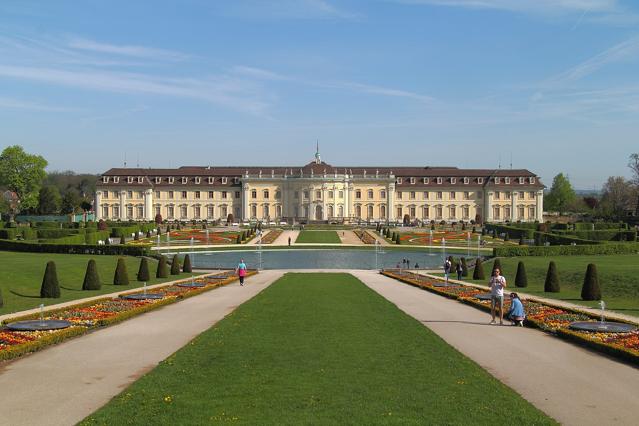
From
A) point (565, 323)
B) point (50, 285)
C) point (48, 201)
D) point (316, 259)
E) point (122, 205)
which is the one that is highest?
point (48, 201)

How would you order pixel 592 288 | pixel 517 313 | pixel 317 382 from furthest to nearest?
pixel 592 288 < pixel 517 313 < pixel 317 382

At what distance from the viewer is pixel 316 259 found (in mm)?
43688

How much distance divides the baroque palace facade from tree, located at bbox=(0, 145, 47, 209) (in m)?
10.8

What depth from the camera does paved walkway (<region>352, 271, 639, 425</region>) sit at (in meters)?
8.02

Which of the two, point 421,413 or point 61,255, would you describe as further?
point 61,255

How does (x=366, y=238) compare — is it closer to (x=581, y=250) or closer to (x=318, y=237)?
(x=318, y=237)

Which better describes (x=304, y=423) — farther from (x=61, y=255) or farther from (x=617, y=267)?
(x=61, y=255)

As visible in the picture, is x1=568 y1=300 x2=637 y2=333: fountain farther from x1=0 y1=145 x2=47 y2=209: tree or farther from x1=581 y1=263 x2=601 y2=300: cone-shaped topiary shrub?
x1=0 y1=145 x2=47 y2=209: tree

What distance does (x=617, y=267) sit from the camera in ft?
88.2

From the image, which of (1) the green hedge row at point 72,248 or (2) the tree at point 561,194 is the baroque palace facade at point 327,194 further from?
(1) the green hedge row at point 72,248

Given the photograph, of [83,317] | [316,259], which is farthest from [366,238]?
[83,317]

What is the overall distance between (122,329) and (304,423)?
809 cm

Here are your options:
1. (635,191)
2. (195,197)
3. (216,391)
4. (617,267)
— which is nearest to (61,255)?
(617,267)

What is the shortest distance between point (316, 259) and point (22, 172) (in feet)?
168
